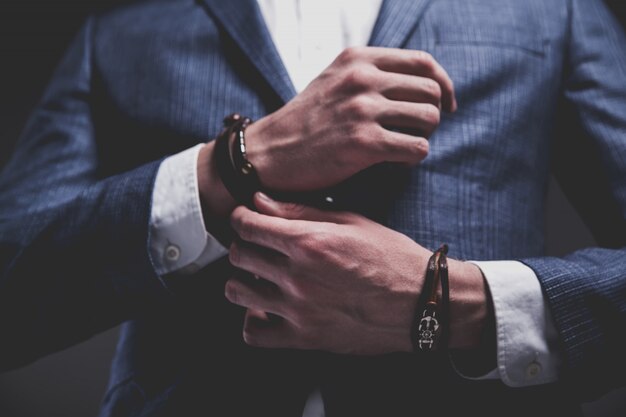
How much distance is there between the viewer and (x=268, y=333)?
2.26ft

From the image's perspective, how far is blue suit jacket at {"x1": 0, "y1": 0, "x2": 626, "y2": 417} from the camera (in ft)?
2.41

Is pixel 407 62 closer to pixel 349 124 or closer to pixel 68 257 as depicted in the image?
pixel 349 124

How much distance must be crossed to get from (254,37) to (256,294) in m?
0.39

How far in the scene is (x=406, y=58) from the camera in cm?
72

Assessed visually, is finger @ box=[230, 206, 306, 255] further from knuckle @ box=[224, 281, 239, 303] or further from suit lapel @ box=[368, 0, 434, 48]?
suit lapel @ box=[368, 0, 434, 48]

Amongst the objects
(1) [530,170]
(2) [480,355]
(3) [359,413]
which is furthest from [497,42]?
(3) [359,413]

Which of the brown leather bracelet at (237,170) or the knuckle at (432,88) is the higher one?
the knuckle at (432,88)

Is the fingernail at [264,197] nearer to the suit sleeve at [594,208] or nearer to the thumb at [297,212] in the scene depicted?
the thumb at [297,212]

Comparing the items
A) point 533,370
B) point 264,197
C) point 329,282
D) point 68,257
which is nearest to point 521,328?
point 533,370

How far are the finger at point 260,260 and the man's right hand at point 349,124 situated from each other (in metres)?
0.08

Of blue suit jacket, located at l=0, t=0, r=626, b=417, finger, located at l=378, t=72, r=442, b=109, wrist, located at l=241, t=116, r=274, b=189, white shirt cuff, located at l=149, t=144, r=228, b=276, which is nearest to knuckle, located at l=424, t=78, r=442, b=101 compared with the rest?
finger, located at l=378, t=72, r=442, b=109

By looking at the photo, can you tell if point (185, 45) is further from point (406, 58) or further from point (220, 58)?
point (406, 58)

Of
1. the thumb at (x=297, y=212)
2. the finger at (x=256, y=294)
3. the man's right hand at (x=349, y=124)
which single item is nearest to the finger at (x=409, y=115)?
the man's right hand at (x=349, y=124)

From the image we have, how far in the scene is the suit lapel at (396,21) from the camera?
2.74ft
